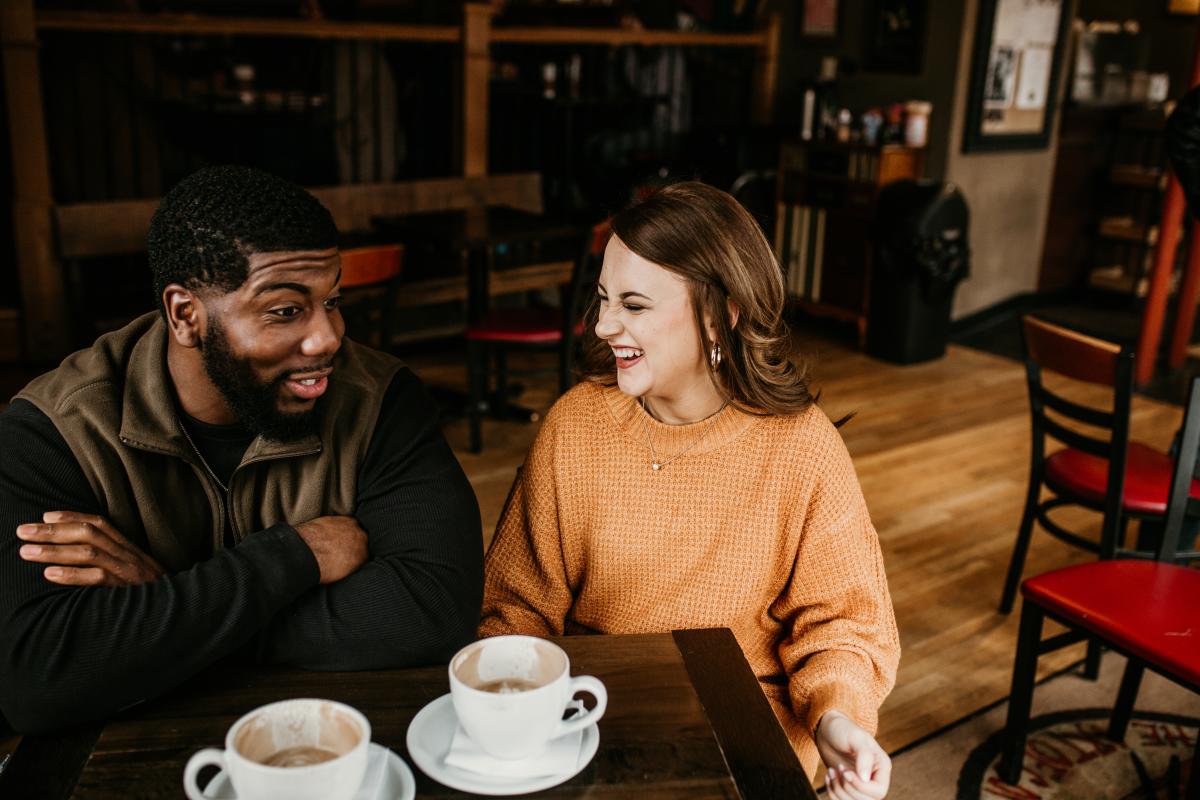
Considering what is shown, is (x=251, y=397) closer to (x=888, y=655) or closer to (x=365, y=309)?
(x=888, y=655)

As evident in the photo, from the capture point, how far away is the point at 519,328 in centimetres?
414

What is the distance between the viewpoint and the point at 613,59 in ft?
21.9

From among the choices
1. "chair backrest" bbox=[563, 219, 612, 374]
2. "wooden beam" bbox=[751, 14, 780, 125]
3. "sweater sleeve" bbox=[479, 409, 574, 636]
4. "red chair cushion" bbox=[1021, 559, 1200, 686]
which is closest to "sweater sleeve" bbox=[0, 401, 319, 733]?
"sweater sleeve" bbox=[479, 409, 574, 636]

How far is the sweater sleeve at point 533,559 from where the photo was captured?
1559 millimetres

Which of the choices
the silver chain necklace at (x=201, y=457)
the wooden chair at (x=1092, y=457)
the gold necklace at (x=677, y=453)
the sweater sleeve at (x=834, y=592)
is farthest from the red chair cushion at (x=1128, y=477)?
the silver chain necklace at (x=201, y=457)

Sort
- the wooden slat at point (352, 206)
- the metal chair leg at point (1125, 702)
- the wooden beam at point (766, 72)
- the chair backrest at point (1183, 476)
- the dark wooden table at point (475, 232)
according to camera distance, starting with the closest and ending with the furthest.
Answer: the chair backrest at point (1183, 476), the metal chair leg at point (1125, 702), the dark wooden table at point (475, 232), the wooden slat at point (352, 206), the wooden beam at point (766, 72)

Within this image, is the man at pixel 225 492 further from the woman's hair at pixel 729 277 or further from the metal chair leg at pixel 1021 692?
the metal chair leg at pixel 1021 692

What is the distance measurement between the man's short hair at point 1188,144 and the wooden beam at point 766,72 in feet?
13.3

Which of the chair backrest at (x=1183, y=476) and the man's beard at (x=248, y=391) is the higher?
the man's beard at (x=248, y=391)

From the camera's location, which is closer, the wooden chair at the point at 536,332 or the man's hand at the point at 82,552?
the man's hand at the point at 82,552

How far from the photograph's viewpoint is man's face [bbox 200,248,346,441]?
1254mm

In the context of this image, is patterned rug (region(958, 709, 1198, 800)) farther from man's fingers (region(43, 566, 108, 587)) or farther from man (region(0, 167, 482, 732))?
man's fingers (region(43, 566, 108, 587))

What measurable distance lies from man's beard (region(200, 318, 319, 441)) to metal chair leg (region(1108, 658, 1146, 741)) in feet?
6.44

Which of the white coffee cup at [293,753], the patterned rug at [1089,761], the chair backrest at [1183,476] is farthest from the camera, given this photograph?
the patterned rug at [1089,761]
